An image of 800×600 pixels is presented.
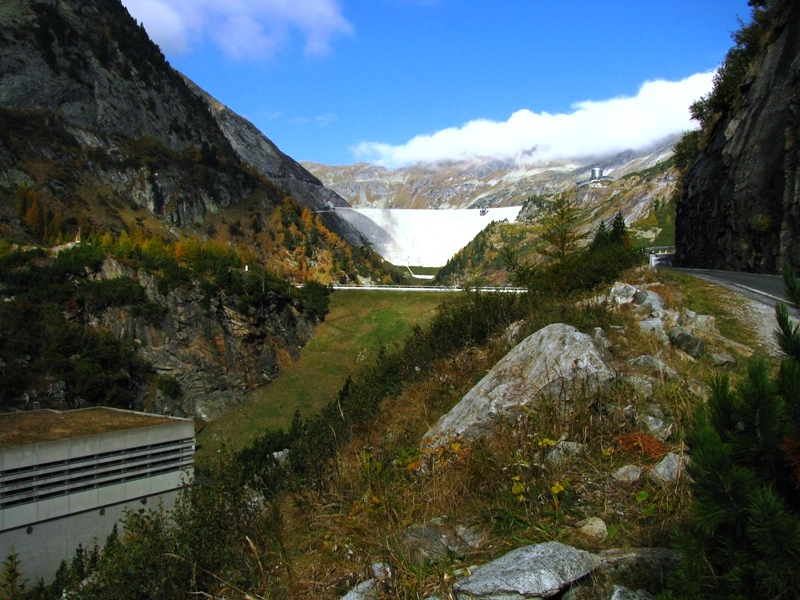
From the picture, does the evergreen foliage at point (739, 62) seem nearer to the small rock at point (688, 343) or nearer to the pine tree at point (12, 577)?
the small rock at point (688, 343)

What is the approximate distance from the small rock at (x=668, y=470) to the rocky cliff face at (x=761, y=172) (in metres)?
12.8

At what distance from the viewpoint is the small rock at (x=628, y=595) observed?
2.20 m

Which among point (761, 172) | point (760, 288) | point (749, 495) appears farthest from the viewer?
point (761, 172)

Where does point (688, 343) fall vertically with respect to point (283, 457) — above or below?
above

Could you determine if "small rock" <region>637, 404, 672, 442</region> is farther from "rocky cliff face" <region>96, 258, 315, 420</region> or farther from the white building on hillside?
"rocky cliff face" <region>96, 258, 315, 420</region>

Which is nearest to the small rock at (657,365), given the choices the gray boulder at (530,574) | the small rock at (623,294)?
the small rock at (623,294)

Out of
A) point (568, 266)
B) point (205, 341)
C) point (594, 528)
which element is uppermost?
point (568, 266)

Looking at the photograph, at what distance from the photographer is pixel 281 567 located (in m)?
3.31

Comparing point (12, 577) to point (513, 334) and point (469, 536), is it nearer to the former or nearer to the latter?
point (469, 536)

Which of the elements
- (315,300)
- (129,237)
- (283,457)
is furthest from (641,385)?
(129,237)

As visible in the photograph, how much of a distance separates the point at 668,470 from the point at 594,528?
620 millimetres

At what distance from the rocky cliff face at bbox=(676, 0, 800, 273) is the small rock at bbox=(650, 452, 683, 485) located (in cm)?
1282

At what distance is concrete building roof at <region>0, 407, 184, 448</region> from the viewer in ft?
51.0

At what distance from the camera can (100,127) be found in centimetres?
5575
